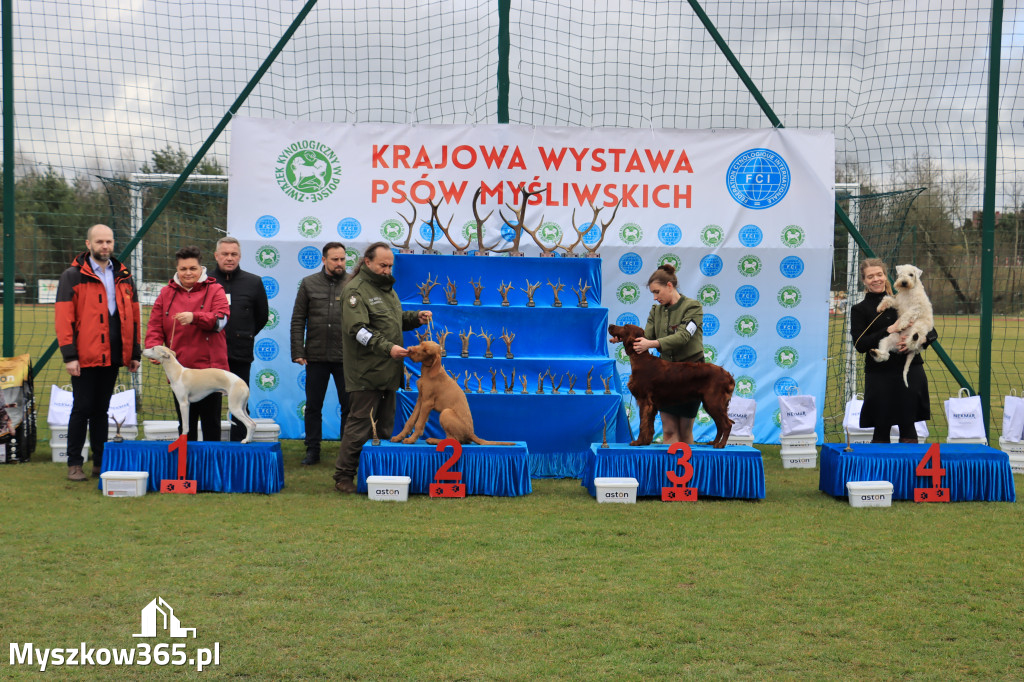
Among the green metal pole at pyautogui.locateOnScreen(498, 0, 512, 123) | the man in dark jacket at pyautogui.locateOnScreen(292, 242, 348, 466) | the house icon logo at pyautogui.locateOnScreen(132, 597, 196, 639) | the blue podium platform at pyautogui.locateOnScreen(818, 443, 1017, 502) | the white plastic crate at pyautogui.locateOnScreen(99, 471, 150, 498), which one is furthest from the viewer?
the green metal pole at pyautogui.locateOnScreen(498, 0, 512, 123)

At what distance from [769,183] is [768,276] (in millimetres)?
853

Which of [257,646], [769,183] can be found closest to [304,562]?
[257,646]

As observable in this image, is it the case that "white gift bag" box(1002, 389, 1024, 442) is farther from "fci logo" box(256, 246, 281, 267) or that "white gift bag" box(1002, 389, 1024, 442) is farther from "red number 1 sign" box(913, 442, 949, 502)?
"fci logo" box(256, 246, 281, 267)

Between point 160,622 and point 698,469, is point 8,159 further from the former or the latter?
point 698,469

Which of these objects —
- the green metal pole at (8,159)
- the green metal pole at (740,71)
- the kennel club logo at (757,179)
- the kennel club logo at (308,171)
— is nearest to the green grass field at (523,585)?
the green metal pole at (8,159)

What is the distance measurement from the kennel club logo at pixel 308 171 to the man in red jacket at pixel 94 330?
81.3 inches

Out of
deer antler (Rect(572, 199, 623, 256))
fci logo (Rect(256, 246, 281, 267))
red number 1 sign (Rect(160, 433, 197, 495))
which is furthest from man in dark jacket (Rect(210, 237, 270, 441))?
deer antler (Rect(572, 199, 623, 256))

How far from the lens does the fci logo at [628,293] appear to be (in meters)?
8.30

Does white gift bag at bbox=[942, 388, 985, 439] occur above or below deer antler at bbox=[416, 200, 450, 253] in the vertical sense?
below

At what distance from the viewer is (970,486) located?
6.02 m

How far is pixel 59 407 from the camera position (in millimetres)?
7328

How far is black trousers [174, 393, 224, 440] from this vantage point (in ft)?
20.6

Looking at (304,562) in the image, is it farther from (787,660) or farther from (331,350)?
(331,350)

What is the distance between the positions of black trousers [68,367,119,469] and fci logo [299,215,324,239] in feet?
7.51
